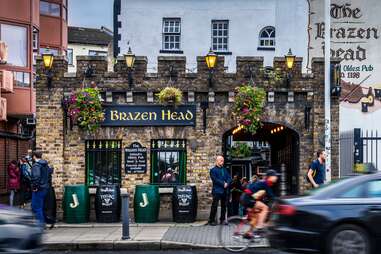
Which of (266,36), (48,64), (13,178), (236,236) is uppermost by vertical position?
(266,36)

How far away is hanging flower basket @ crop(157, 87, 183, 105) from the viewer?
16.9 metres

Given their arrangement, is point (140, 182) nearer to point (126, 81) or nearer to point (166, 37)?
point (126, 81)

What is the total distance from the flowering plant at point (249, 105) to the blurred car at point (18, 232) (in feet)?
27.3

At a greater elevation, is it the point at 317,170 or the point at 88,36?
the point at 88,36

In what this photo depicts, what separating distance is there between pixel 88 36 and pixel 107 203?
43.6m

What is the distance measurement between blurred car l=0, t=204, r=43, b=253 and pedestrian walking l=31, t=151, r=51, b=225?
597cm

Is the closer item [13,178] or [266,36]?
[13,178]

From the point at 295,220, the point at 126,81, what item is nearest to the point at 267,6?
the point at 126,81

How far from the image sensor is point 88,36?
5850 centimetres

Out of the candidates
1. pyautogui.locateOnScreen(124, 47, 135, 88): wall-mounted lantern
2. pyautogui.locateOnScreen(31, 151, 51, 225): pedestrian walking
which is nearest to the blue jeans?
pyautogui.locateOnScreen(31, 151, 51, 225): pedestrian walking

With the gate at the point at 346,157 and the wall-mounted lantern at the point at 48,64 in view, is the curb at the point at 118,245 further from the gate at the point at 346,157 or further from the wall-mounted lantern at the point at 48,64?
the gate at the point at 346,157

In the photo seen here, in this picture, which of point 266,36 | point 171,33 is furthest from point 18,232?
point 266,36

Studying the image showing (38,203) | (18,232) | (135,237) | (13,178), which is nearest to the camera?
(18,232)

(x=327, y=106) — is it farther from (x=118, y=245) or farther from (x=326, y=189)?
(x=326, y=189)
